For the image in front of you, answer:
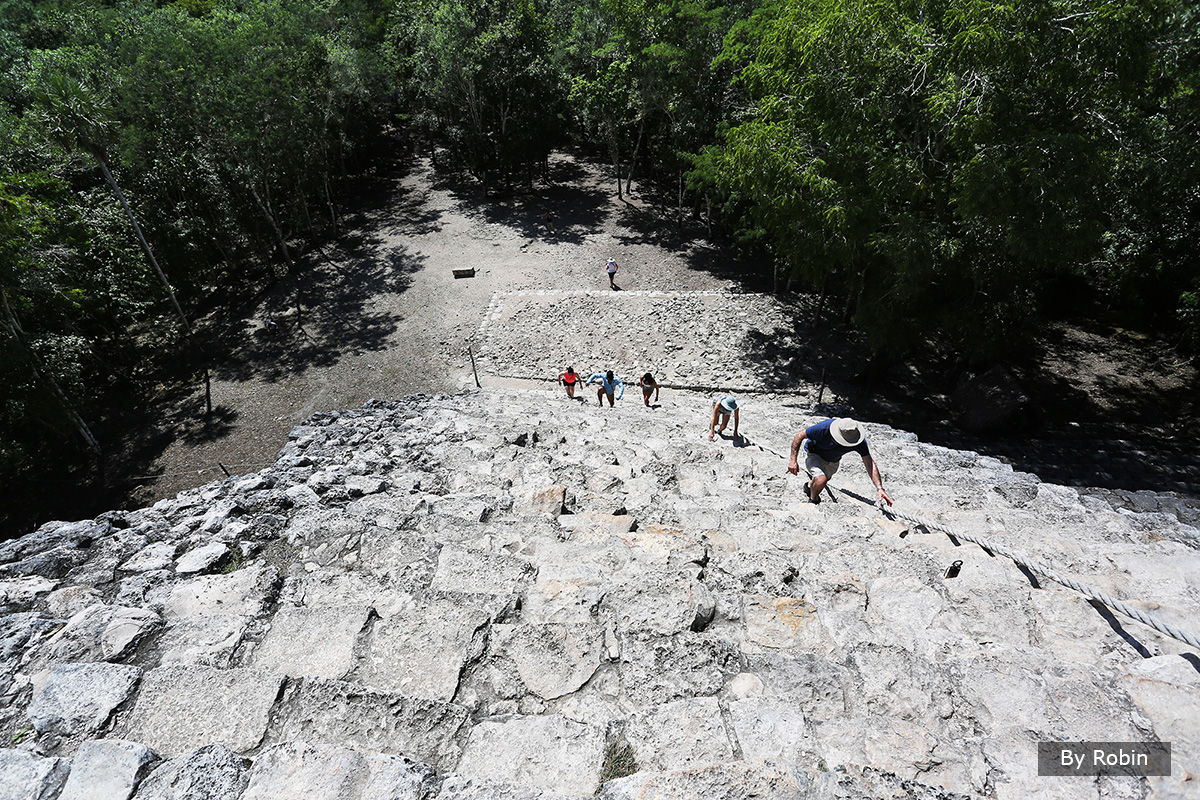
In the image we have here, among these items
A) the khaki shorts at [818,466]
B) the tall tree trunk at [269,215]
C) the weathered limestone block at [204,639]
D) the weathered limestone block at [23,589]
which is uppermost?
the weathered limestone block at [204,639]

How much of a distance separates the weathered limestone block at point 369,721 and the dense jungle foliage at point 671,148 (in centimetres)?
1171

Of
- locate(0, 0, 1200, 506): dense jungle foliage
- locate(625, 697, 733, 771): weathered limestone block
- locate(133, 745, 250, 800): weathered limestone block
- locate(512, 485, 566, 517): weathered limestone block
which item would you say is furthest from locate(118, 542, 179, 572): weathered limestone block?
locate(0, 0, 1200, 506): dense jungle foliage

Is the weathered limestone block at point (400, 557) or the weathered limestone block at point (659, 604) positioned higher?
the weathered limestone block at point (659, 604)

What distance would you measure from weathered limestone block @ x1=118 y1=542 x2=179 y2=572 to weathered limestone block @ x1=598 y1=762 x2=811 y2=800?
14.7 feet

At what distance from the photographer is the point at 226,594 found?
4.54 m

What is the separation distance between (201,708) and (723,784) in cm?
311

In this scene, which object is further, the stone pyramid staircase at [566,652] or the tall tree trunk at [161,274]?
the tall tree trunk at [161,274]

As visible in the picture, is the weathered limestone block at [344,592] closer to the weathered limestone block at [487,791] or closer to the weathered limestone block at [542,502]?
the weathered limestone block at [487,791]

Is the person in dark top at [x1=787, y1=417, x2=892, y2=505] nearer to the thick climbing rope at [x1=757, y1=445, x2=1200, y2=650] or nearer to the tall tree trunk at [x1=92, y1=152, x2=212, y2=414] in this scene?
the thick climbing rope at [x1=757, y1=445, x2=1200, y2=650]

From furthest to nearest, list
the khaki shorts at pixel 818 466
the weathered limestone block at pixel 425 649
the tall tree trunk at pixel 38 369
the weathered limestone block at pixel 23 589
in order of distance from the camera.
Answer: the tall tree trunk at pixel 38 369, the khaki shorts at pixel 818 466, the weathered limestone block at pixel 23 589, the weathered limestone block at pixel 425 649

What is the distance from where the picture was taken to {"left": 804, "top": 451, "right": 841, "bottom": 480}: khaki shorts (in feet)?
23.4

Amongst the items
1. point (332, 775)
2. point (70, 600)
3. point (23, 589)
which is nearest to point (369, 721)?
point (332, 775)

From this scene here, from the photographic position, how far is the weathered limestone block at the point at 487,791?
289 cm

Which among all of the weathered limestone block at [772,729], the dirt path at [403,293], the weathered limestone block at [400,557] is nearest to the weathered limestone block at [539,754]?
the weathered limestone block at [772,729]
